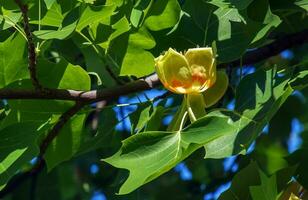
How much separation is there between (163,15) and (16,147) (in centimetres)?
39

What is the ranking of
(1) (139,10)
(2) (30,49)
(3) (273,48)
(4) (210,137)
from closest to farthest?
(4) (210,137), (2) (30,49), (1) (139,10), (3) (273,48)

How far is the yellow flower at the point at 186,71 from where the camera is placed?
156cm

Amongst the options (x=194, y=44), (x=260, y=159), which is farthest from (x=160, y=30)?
(x=260, y=159)

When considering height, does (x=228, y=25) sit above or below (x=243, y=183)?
above

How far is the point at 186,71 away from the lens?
1562mm

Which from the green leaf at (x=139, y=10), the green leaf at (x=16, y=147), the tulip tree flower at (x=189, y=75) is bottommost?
the green leaf at (x=16, y=147)

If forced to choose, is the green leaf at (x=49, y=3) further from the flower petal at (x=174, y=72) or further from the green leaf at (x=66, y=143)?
the green leaf at (x=66, y=143)

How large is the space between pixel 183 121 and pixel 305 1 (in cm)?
40

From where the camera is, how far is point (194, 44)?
174cm

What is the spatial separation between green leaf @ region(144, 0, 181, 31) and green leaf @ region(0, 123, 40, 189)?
315 millimetres

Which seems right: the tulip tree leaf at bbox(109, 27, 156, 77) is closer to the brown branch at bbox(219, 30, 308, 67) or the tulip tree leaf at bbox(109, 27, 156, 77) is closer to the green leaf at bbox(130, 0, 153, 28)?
the green leaf at bbox(130, 0, 153, 28)

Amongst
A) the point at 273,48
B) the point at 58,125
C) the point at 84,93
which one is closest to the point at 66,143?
the point at 58,125

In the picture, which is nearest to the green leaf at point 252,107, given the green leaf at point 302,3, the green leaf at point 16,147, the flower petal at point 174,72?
the flower petal at point 174,72

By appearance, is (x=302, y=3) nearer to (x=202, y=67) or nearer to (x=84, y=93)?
(x=202, y=67)
